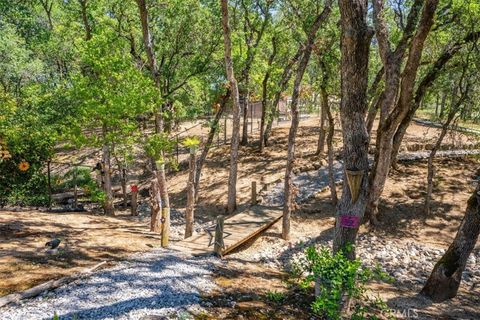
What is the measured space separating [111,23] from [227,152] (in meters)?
10.3

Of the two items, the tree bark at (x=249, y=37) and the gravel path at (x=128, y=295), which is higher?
the tree bark at (x=249, y=37)

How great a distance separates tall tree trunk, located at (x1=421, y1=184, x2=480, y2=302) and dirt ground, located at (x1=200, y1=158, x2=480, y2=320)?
0.32 m

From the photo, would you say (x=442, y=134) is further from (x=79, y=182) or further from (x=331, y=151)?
(x=79, y=182)

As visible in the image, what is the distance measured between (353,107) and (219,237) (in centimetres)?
615

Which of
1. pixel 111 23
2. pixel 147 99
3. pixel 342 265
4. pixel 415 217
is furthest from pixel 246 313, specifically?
pixel 111 23

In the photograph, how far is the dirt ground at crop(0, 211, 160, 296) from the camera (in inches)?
299

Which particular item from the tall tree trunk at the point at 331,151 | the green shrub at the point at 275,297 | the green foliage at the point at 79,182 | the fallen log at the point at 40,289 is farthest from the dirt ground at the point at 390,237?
the green foliage at the point at 79,182

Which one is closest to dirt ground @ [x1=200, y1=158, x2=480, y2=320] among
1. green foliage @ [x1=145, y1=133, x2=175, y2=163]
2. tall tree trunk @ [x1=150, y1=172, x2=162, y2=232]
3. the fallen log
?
the fallen log

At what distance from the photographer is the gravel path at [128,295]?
6066 millimetres

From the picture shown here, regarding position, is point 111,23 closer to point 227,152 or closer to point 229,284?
point 227,152

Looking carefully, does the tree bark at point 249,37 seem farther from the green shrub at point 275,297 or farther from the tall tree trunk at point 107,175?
the green shrub at point 275,297

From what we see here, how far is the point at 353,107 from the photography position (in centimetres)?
617

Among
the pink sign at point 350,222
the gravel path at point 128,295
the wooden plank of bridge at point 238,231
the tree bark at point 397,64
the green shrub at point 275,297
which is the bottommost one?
the wooden plank of bridge at point 238,231

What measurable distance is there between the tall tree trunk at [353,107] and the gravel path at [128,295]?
319cm
